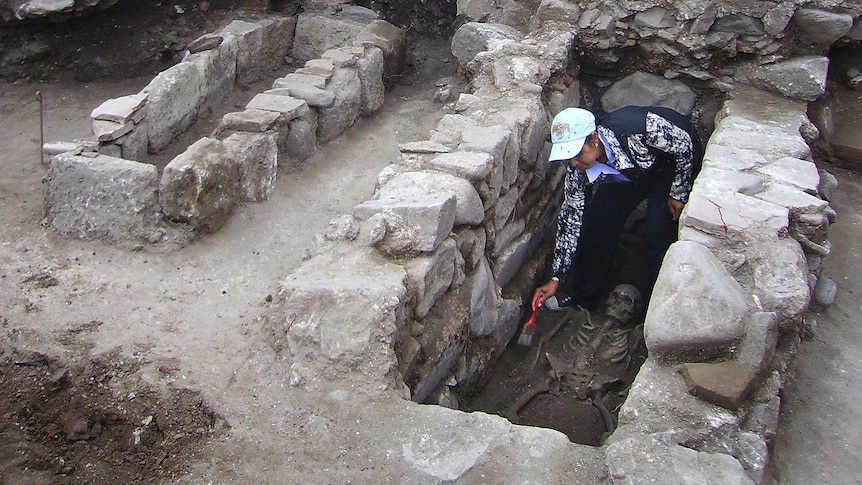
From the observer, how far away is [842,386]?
3490mm

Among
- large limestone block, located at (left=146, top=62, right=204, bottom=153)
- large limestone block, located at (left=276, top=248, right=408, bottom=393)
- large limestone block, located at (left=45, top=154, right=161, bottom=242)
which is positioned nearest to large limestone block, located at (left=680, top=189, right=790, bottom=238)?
large limestone block, located at (left=276, top=248, right=408, bottom=393)

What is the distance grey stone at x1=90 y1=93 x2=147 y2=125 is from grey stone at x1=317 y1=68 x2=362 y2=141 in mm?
1089

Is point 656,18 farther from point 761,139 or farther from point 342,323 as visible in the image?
point 342,323

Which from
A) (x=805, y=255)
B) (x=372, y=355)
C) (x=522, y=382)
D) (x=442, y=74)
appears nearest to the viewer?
(x=372, y=355)

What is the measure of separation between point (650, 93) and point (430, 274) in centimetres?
275

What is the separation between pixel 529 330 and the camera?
16.5ft

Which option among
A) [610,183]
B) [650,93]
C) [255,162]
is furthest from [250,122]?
[650,93]

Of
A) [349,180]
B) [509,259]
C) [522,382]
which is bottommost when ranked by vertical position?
[522,382]

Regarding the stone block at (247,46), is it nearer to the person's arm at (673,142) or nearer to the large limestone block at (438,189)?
the large limestone block at (438,189)

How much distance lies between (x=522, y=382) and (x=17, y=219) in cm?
300

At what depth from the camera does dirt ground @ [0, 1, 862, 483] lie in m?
3.06

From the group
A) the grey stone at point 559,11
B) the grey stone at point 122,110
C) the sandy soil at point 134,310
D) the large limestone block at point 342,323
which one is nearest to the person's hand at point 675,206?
the grey stone at point 559,11

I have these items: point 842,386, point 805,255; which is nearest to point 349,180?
point 805,255

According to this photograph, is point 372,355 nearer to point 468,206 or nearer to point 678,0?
point 468,206
